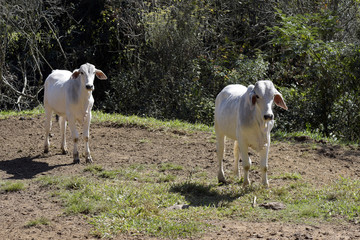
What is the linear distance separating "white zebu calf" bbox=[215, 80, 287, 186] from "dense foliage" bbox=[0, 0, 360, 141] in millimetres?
4598

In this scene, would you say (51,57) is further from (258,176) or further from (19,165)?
(258,176)

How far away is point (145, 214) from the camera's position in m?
6.40

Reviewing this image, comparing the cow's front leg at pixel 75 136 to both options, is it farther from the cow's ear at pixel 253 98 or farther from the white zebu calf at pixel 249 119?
the cow's ear at pixel 253 98

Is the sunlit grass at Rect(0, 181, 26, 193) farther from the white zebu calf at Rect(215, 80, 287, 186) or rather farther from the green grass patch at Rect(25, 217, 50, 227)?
the white zebu calf at Rect(215, 80, 287, 186)

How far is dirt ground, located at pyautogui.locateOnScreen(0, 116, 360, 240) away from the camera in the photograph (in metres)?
5.95

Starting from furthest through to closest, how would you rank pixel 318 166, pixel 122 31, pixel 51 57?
pixel 51 57 → pixel 122 31 → pixel 318 166

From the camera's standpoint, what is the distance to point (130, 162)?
30.4 ft

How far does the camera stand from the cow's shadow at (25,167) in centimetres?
869

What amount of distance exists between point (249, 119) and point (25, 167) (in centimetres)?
402

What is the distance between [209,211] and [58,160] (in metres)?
3.87

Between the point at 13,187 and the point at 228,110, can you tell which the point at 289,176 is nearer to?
the point at 228,110

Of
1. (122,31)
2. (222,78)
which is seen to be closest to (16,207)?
(222,78)

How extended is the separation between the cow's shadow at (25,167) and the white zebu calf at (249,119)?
294 centimetres

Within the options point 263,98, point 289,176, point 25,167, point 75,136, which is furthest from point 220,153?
point 25,167
